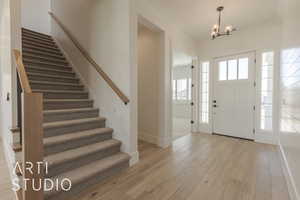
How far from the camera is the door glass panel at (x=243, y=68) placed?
380cm

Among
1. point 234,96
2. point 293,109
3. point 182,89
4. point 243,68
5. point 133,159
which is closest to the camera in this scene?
point 293,109

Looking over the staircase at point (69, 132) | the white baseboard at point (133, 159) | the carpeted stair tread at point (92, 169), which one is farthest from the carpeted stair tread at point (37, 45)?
the white baseboard at point (133, 159)

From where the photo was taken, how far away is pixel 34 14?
5.35 meters

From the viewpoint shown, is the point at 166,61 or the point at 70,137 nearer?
the point at 70,137

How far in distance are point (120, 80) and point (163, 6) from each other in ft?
5.90

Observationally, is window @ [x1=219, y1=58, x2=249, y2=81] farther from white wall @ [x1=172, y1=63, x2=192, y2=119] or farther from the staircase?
the staircase

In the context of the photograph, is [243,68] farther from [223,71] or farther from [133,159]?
[133,159]

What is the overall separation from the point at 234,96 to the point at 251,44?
1358mm

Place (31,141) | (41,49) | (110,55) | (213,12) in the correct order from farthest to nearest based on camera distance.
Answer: (41,49) → (213,12) → (110,55) → (31,141)

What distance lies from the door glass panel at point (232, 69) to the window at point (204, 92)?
1.98 ft

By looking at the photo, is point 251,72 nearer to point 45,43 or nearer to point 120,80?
point 120,80

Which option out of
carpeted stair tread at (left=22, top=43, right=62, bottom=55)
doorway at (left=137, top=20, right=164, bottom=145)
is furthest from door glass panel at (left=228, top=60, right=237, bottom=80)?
carpeted stair tread at (left=22, top=43, right=62, bottom=55)

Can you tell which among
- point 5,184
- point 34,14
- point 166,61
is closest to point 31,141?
point 5,184

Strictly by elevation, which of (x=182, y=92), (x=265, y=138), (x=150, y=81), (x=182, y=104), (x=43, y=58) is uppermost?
(x=43, y=58)
